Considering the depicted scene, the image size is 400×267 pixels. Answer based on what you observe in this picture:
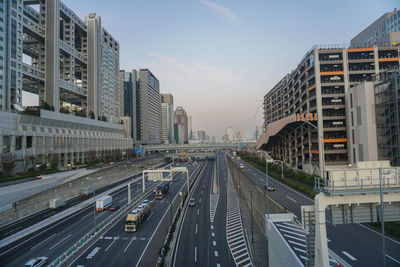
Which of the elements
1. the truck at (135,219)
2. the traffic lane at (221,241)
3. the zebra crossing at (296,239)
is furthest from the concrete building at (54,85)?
the zebra crossing at (296,239)

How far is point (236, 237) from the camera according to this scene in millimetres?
31188

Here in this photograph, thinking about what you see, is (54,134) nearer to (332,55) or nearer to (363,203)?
(363,203)

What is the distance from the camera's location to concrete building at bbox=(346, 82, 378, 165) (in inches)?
2018

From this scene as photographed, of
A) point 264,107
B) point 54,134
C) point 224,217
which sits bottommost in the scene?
point 224,217

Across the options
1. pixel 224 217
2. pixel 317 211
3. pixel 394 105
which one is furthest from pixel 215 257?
pixel 394 105

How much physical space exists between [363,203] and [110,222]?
35.5 m

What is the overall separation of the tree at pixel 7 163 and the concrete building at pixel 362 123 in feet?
287

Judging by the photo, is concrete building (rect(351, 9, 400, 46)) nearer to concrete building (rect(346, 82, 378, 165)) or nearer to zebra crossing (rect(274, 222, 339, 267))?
concrete building (rect(346, 82, 378, 165))

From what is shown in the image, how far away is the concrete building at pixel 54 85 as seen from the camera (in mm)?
65125

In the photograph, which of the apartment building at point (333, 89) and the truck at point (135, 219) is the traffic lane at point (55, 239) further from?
the apartment building at point (333, 89)

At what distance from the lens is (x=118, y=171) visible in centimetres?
8019

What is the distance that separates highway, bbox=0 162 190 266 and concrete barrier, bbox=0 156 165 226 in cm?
235

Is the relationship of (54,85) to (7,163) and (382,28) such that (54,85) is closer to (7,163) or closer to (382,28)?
(7,163)

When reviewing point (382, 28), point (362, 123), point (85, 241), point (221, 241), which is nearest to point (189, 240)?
point (221, 241)
